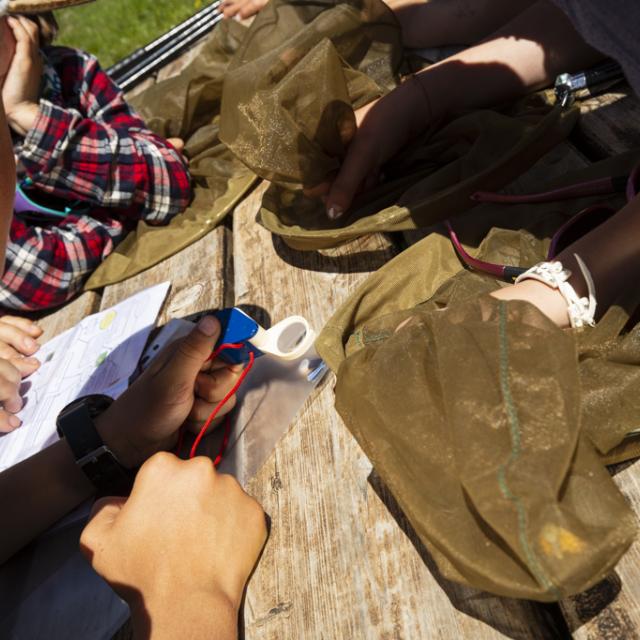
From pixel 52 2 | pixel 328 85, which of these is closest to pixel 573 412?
pixel 52 2

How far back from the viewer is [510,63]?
1537 mm

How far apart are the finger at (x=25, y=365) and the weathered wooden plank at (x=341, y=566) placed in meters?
0.87

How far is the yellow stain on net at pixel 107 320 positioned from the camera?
5.50 ft

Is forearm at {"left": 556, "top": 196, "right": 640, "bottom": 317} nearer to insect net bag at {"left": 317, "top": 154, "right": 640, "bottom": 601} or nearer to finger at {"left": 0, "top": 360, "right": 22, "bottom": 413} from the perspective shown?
insect net bag at {"left": 317, "top": 154, "right": 640, "bottom": 601}

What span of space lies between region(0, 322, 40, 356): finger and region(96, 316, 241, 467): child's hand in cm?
61

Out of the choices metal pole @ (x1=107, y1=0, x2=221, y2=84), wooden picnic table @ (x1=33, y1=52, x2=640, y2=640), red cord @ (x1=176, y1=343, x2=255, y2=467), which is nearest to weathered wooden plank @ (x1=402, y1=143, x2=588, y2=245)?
wooden picnic table @ (x1=33, y1=52, x2=640, y2=640)

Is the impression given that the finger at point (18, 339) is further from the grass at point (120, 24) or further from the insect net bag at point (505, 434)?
the grass at point (120, 24)

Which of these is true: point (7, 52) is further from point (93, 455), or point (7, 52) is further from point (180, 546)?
point (180, 546)

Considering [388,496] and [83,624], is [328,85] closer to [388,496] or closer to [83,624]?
[388,496]

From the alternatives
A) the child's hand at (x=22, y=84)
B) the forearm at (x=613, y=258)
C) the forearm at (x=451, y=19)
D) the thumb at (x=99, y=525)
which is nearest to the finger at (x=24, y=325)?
the child's hand at (x=22, y=84)

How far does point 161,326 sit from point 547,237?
2.96 ft

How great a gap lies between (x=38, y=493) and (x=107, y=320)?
0.61m

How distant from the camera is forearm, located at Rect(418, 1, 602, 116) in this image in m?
1.52

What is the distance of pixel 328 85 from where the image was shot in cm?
139
